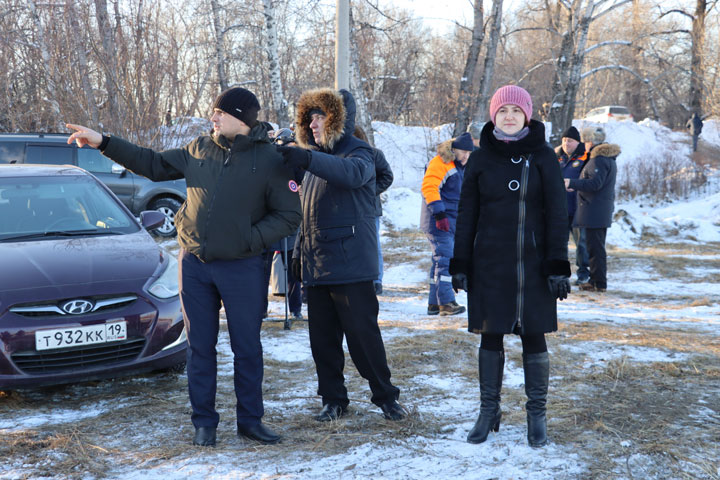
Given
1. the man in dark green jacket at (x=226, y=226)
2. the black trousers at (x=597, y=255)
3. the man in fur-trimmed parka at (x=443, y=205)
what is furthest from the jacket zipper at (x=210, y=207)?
the black trousers at (x=597, y=255)

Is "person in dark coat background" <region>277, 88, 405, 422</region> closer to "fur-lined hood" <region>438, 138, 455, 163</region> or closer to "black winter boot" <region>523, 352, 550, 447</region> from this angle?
"black winter boot" <region>523, 352, 550, 447</region>

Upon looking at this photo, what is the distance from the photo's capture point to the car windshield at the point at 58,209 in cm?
488

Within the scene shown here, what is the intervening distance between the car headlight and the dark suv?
5.52m

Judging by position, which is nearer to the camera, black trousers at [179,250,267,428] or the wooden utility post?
black trousers at [179,250,267,428]

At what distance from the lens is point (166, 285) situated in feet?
14.5

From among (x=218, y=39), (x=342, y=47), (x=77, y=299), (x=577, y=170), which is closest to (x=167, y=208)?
(x=342, y=47)

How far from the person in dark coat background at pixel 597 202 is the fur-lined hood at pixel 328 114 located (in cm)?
501

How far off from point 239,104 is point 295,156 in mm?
425

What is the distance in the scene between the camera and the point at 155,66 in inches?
476

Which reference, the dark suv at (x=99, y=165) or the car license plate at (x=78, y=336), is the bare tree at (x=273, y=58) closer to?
the dark suv at (x=99, y=165)

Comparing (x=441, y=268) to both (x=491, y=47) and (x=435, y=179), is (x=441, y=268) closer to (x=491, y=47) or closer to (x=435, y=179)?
(x=435, y=179)

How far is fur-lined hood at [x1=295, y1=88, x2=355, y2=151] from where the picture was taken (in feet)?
12.1

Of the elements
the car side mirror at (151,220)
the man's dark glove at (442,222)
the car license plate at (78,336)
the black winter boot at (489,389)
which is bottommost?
the black winter boot at (489,389)

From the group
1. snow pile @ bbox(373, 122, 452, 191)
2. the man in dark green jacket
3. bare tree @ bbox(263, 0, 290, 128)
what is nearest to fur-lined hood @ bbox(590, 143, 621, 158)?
the man in dark green jacket
